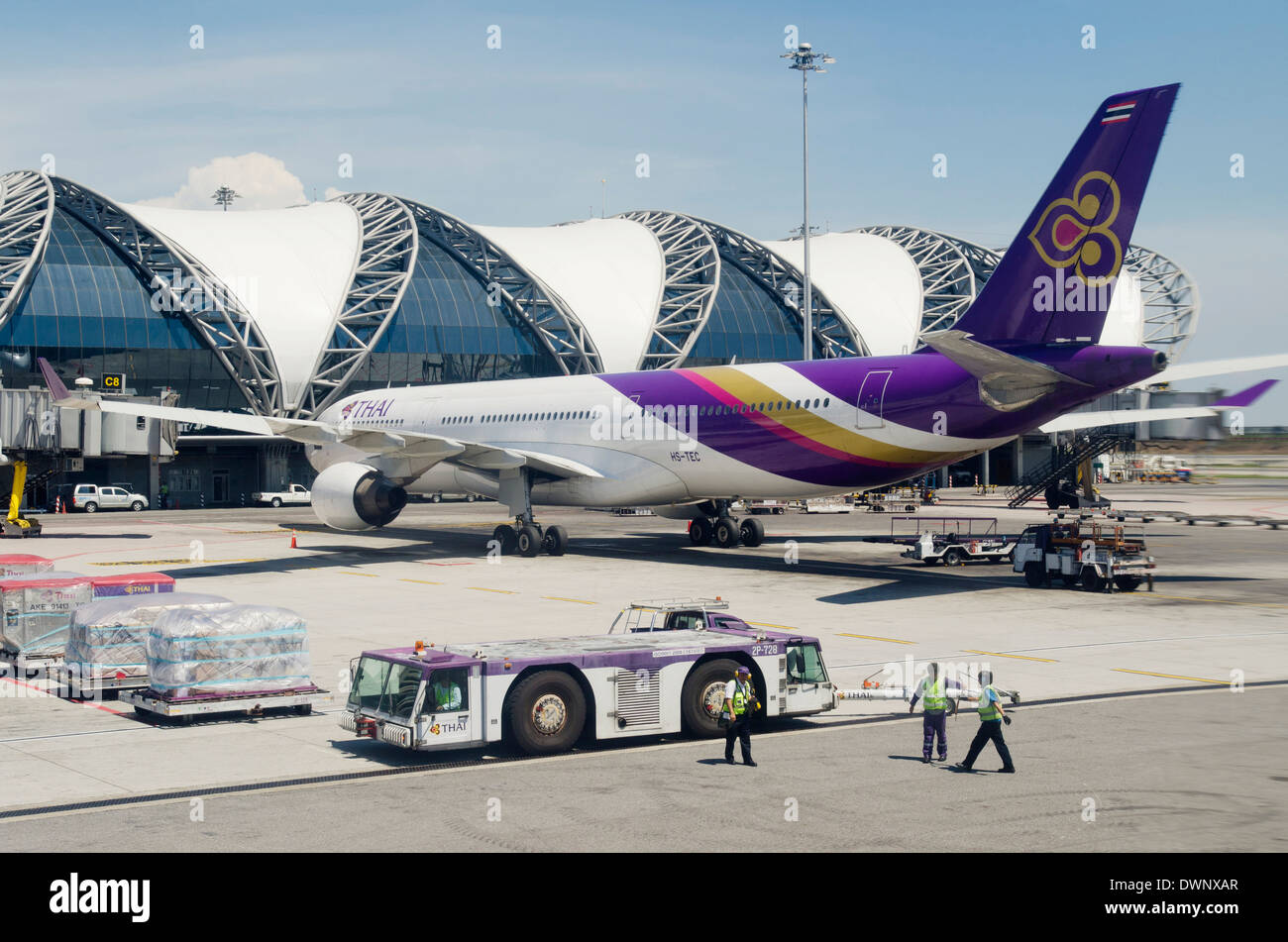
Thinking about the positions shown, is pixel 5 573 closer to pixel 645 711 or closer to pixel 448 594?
pixel 448 594

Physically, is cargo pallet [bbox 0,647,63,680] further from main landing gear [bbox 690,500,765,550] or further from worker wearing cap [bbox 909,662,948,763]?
main landing gear [bbox 690,500,765,550]

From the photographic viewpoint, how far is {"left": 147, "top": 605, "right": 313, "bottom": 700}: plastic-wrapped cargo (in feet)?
57.6

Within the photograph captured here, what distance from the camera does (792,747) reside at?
53.3ft

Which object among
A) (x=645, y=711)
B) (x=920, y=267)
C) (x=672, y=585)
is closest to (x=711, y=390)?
(x=672, y=585)

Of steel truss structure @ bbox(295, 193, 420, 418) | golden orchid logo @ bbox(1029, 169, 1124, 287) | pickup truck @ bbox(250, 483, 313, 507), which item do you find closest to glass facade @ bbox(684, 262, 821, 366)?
steel truss structure @ bbox(295, 193, 420, 418)

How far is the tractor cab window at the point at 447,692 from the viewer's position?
15.3 m

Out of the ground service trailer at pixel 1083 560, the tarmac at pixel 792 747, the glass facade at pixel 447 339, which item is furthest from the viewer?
the glass facade at pixel 447 339

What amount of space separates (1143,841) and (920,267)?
95790 millimetres

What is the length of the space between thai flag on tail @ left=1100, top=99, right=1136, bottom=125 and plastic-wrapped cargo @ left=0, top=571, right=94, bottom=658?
895 inches

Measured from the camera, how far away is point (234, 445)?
86.6 meters

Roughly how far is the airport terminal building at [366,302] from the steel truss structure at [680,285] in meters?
0.17

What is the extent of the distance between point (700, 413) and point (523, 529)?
24.9 feet

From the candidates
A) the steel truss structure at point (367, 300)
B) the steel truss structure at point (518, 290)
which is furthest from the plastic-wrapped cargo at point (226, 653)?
the steel truss structure at point (518, 290)

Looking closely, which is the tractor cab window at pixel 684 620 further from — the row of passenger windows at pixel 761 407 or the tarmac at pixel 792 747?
the row of passenger windows at pixel 761 407
